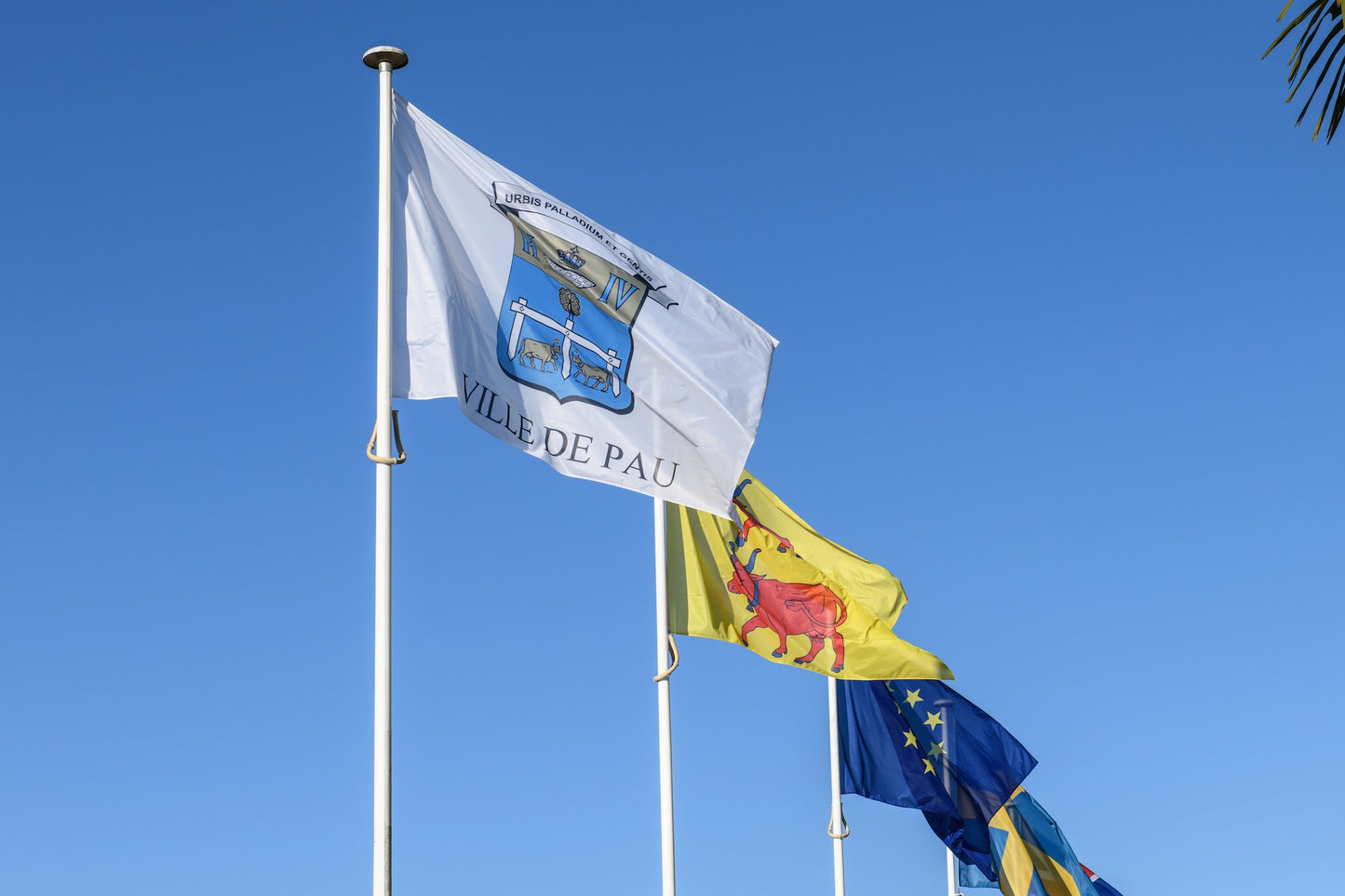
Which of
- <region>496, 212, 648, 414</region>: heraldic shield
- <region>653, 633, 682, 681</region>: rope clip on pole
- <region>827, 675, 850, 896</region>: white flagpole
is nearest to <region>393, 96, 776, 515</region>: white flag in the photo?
<region>496, 212, 648, 414</region>: heraldic shield

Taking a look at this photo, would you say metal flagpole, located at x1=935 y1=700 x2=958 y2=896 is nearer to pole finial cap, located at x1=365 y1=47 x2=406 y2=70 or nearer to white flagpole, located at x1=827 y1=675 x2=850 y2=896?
white flagpole, located at x1=827 y1=675 x2=850 y2=896

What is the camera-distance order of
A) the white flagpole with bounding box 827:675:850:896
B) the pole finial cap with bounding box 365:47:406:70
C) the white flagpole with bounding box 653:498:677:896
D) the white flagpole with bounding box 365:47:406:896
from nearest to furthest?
the white flagpole with bounding box 365:47:406:896 < the pole finial cap with bounding box 365:47:406:70 < the white flagpole with bounding box 653:498:677:896 < the white flagpole with bounding box 827:675:850:896

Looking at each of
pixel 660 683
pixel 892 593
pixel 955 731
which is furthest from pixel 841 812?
pixel 660 683

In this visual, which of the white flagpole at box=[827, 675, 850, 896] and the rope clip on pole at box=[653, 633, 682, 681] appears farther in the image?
the white flagpole at box=[827, 675, 850, 896]

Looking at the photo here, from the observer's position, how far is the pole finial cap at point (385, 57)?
40.5 feet

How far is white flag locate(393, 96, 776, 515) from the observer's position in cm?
1256

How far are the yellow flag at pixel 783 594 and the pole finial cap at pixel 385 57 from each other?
7611 mm

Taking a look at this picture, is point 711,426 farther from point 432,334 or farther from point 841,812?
point 841,812

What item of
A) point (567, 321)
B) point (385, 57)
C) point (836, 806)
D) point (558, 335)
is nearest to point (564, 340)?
point (558, 335)

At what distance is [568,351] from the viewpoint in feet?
45.0

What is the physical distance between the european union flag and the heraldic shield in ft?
38.9

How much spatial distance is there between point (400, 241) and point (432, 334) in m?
0.81

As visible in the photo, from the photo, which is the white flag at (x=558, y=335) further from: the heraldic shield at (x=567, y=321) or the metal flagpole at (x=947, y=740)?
the metal flagpole at (x=947, y=740)

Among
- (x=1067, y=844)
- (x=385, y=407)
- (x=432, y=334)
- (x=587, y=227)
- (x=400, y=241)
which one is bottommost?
(x=1067, y=844)
